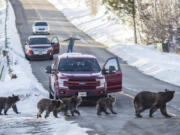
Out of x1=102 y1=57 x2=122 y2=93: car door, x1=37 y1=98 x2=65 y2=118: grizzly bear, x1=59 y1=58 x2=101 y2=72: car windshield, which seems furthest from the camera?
x1=102 y1=57 x2=122 y2=93: car door

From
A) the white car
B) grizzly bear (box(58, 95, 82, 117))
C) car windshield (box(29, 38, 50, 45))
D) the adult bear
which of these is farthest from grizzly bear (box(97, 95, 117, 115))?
the white car

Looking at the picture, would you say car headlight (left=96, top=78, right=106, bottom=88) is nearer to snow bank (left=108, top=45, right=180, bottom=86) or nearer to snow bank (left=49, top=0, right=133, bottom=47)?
snow bank (left=108, top=45, right=180, bottom=86)

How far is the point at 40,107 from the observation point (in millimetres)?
14734

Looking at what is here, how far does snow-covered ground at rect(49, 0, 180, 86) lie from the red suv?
8.27m

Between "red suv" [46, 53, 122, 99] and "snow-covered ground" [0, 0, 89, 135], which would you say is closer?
"snow-covered ground" [0, 0, 89, 135]

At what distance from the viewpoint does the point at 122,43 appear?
49000 millimetres

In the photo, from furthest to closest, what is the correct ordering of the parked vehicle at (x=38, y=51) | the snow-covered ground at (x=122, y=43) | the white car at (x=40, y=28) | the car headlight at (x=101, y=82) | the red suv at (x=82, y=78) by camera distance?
1. the white car at (x=40, y=28)
2. the parked vehicle at (x=38, y=51)
3. the snow-covered ground at (x=122, y=43)
4. the car headlight at (x=101, y=82)
5. the red suv at (x=82, y=78)

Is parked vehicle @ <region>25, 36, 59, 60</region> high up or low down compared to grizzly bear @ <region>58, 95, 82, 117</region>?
down

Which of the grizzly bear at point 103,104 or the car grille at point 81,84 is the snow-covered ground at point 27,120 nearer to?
the grizzly bear at point 103,104

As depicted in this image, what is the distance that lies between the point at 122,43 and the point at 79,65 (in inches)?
1228

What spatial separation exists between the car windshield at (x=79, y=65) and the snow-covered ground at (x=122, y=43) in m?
8.61

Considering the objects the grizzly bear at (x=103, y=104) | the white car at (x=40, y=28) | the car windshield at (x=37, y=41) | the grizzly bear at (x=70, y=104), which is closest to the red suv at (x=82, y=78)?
the grizzly bear at (x=103, y=104)

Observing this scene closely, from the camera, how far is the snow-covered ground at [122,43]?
98.4 feet

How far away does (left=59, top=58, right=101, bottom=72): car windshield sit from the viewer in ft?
59.0
